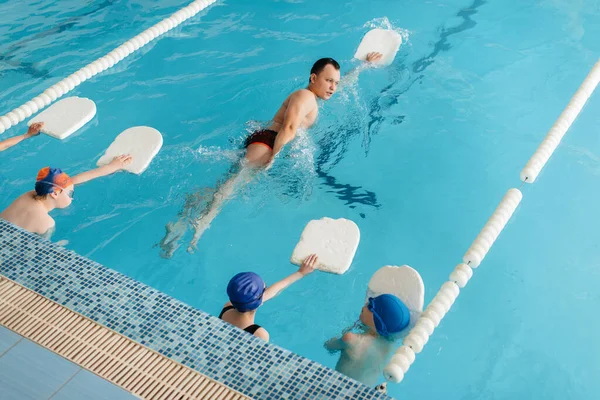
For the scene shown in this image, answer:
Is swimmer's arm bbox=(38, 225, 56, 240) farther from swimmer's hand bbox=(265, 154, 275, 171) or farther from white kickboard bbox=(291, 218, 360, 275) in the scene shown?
white kickboard bbox=(291, 218, 360, 275)

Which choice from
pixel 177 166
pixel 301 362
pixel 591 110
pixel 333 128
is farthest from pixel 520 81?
pixel 301 362

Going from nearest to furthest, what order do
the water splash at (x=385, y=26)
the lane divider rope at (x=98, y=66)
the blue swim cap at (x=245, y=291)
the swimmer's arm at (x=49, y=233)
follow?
the blue swim cap at (x=245, y=291)
the swimmer's arm at (x=49, y=233)
the lane divider rope at (x=98, y=66)
the water splash at (x=385, y=26)

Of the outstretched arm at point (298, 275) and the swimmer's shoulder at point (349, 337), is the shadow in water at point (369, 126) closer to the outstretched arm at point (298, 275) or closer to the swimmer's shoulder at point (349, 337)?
the outstretched arm at point (298, 275)

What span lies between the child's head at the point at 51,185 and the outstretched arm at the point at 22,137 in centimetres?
105

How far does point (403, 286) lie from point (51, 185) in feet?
8.21

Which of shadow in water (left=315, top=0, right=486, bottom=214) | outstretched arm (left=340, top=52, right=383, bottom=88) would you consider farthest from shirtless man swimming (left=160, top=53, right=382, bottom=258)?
outstretched arm (left=340, top=52, right=383, bottom=88)

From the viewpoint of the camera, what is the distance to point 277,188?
4840 millimetres

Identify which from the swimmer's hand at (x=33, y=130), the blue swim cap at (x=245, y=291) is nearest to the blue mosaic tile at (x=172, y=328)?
the blue swim cap at (x=245, y=291)

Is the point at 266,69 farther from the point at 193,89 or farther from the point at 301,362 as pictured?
the point at 301,362

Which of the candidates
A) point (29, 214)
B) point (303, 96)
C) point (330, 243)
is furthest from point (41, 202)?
point (303, 96)

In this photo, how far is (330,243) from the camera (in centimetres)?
422

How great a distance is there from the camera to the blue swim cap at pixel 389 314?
3475mm

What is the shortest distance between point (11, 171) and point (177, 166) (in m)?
1.43

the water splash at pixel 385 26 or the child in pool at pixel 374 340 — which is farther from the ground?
the water splash at pixel 385 26
